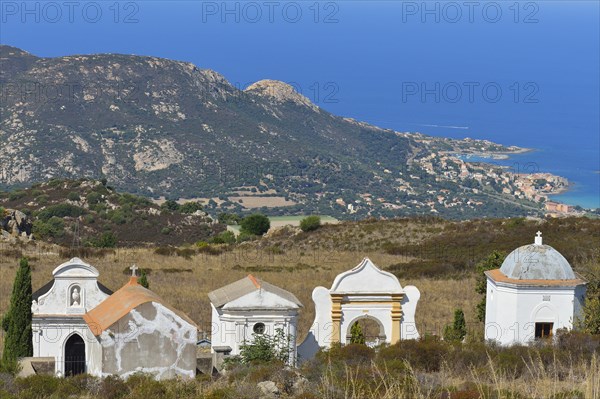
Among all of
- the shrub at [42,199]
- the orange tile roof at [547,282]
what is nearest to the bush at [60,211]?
the shrub at [42,199]

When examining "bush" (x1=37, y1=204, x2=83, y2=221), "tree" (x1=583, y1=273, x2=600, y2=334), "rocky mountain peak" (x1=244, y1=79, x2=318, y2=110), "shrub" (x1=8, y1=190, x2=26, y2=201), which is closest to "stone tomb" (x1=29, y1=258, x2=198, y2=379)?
"tree" (x1=583, y1=273, x2=600, y2=334)

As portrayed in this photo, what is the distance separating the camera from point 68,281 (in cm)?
2539

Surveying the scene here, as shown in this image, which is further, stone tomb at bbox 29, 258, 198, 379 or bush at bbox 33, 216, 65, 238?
bush at bbox 33, 216, 65, 238

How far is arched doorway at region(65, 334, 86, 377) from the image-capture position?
24.3 m

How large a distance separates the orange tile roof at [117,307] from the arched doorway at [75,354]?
35.4 inches

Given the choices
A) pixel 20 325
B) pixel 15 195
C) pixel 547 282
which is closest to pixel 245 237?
pixel 15 195

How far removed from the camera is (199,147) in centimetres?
12019

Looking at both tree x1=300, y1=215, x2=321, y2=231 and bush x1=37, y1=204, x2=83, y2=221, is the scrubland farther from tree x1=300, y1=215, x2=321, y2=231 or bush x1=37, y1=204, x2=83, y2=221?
bush x1=37, y1=204, x2=83, y2=221

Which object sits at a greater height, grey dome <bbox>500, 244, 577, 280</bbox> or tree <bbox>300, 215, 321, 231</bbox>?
tree <bbox>300, 215, 321, 231</bbox>

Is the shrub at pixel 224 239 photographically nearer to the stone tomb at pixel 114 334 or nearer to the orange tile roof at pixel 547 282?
the orange tile roof at pixel 547 282

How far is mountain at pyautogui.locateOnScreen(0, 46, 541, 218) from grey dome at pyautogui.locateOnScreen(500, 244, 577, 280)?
77.0m

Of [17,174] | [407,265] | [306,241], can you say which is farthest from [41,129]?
[407,265]

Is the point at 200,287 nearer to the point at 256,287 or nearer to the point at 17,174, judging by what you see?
the point at 256,287

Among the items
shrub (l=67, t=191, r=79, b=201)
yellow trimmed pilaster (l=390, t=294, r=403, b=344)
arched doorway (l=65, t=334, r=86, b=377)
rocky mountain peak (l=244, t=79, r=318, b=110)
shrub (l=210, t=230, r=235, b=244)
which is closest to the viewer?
arched doorway (l=65, t=334, r=86, b=377)
